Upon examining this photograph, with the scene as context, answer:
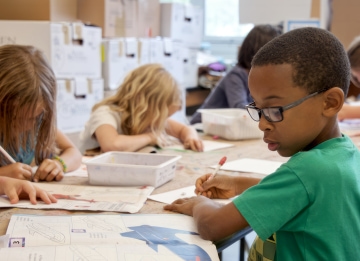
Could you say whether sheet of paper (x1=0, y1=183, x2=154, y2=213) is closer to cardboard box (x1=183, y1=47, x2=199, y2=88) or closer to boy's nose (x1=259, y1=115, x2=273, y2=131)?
boy's nose (x1=259, y1=115, x2=273, y2=131)

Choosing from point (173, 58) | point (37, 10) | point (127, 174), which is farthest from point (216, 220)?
point (173, 58)

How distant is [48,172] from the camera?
144cm

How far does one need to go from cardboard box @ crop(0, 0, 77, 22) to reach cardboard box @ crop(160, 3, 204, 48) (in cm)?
89

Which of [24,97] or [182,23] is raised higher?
[182,23]

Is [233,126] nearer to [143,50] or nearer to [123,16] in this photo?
[143,50]

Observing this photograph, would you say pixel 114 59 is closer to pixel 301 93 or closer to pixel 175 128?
pixel 175 128

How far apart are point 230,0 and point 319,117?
424 cm

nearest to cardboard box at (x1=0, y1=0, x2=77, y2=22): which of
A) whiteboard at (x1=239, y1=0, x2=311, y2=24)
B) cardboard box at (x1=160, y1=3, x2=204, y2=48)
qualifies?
cardboard box at (x1=160, y1=3, x2=204, y2=48)

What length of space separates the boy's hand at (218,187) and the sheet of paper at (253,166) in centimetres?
34

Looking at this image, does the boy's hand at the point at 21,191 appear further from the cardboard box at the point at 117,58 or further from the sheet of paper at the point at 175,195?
the cardboard box at the point at 117,58

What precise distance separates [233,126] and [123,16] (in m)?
1.56

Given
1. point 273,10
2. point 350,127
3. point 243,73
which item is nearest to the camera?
point 350,127

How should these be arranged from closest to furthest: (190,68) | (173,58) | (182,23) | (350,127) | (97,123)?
1. (97,123)
2. (350,127)
3. (173,58)
4. (182,23)
5. (190,68)

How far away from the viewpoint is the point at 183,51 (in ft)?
13.1
